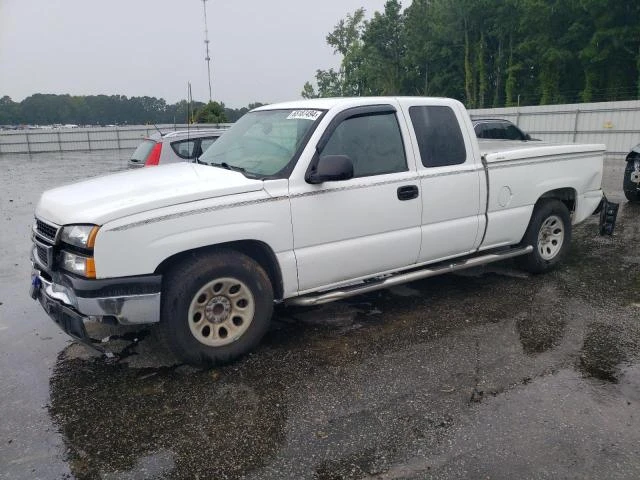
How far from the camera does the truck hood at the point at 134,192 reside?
11.3 feet

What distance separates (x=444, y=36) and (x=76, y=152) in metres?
37.2

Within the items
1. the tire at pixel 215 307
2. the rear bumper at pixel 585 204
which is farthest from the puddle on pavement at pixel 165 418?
the rear bumper at pixel 585 204

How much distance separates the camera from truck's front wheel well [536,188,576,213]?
5.79 metres

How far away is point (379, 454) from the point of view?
2863 millimetres

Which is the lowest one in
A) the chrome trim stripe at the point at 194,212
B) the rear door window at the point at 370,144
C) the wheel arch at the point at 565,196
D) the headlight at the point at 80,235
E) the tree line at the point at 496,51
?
the wheel arch at the point at 565,196

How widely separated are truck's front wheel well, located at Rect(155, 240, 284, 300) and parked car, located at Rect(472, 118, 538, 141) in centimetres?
1040

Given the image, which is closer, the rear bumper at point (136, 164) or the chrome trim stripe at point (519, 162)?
the chrome trim stripe at point (519, 162)

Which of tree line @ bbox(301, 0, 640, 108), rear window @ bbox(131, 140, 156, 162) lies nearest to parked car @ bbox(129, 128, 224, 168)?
rear window @ bbox(131, 140, 156, 162)

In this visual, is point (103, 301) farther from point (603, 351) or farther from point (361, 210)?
point (603, 351)

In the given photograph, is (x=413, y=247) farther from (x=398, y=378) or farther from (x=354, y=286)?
(x=398, y=378)

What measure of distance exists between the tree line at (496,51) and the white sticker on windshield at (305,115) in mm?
32402

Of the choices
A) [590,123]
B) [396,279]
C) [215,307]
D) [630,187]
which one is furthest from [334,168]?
[590,123]

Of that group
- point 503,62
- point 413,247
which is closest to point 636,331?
point 413,247

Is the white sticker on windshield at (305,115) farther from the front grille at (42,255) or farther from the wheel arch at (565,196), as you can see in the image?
the wheel arch at (565,196)
